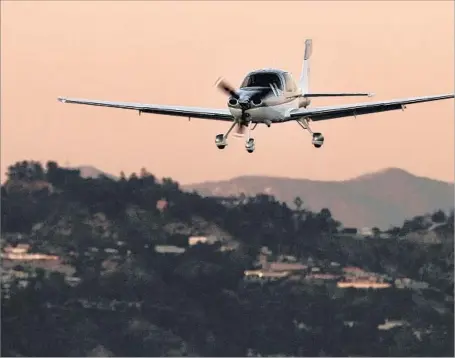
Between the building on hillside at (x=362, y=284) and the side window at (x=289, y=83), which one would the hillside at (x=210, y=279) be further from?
the side window at (x=289, y=83)

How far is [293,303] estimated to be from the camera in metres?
130

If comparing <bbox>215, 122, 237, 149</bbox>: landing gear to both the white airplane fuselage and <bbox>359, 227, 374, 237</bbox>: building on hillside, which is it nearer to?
the white airplane fuselage

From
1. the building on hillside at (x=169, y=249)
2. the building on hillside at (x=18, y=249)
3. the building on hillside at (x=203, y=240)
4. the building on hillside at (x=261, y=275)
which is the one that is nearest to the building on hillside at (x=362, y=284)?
the building on hillside at (x=261, y=275)

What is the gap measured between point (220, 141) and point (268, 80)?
204 inches

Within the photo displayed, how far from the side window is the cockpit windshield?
58cm

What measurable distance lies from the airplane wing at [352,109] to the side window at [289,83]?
3.13ft

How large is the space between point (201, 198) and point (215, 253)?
389 centimetres

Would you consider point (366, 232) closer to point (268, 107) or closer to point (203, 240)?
point (203, 240)

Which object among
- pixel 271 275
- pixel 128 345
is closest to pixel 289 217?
pixel 271 275

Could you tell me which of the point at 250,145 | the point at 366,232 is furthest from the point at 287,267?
the point at 250,145

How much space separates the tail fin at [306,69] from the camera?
279 ft

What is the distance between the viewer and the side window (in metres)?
73.9

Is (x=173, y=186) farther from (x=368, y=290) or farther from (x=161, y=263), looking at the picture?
(x=368, y=290)

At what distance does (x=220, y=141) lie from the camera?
6875 centimetres
